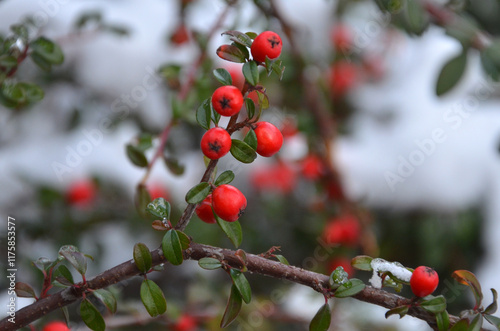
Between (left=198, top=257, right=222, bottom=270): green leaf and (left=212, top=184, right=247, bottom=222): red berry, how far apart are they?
4cm

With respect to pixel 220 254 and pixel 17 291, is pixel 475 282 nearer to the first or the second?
pixel 220 254

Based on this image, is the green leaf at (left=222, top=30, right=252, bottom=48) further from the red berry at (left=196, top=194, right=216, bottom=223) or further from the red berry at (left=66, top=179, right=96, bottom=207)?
the red berry at (left=66, top=179, right=96, bottom=207)

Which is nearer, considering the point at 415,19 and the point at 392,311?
the point at 392,311

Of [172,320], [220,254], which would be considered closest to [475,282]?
[220,254]

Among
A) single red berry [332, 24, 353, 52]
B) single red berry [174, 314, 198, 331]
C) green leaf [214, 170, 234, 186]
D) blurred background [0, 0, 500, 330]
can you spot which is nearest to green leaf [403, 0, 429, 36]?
blurred background [0, 0, 500, 330]

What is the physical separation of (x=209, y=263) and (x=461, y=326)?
0.21 m

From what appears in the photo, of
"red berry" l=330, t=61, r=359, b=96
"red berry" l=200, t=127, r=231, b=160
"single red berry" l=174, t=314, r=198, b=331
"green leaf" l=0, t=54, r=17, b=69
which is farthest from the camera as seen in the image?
"red berry" l=330, t=61, r=359, b=96

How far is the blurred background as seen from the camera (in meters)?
1.01

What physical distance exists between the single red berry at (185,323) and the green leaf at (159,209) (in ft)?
1.61

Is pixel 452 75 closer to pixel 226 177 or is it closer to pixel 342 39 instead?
pixel 226 177

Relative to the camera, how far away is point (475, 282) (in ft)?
1.42

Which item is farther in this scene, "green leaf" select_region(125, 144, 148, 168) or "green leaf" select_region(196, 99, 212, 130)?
"green leaf" select_region(125, 144, 148, 168)

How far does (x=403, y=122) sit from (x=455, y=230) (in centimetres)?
34

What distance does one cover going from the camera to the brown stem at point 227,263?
1.32 ft
